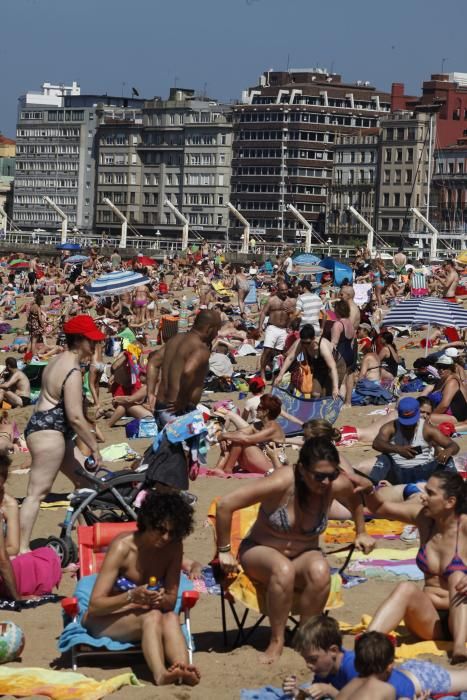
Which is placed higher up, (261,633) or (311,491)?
(311,491)

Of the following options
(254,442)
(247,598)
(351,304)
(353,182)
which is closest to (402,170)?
(353,182)

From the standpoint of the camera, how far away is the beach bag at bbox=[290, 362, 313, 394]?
12.4m

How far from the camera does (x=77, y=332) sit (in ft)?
25.3

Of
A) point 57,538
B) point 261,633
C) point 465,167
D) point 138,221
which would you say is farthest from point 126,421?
point 138,221

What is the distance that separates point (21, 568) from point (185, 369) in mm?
1401

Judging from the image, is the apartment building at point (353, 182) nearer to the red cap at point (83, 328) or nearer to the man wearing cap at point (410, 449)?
the man wearing cap at point (410, 449)

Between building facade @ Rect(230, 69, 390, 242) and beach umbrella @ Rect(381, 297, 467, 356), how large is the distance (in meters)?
86.1

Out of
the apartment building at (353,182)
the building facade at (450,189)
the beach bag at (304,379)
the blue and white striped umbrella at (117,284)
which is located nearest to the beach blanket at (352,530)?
the beach bag at (304,379)

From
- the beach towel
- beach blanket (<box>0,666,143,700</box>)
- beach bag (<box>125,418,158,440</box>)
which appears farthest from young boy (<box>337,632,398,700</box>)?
beach bag (<box>125,418,158,440</box>)

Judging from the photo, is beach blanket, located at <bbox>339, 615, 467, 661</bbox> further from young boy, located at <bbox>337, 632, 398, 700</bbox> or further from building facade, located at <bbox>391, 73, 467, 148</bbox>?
building facade, located at <bbox>391, 73, 467, 148</bbox>

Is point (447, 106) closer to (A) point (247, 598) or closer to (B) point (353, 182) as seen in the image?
(B) point (353, 182)

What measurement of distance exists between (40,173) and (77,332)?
405ft

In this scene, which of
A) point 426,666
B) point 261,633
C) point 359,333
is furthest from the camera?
point 359,333

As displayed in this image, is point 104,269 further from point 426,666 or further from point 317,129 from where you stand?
point 317,129
